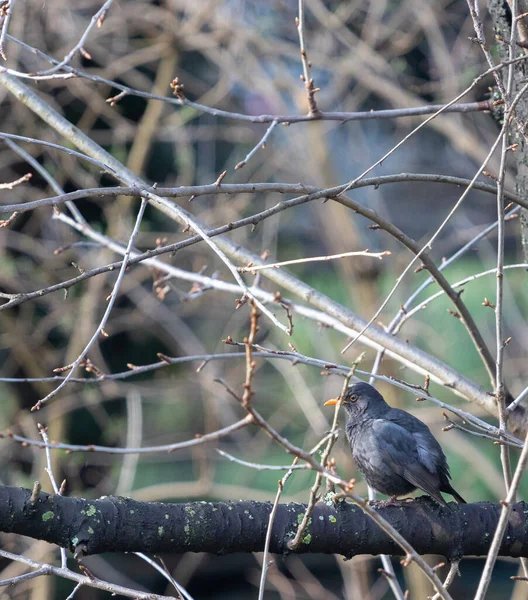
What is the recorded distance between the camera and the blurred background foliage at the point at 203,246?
264 inches

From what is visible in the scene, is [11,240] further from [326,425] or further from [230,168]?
[326,425]

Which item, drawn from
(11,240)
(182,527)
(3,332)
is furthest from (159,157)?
(182,527)

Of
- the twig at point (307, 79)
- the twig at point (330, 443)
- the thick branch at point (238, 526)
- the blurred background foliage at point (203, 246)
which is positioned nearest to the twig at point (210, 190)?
the twig at point (307, 79)

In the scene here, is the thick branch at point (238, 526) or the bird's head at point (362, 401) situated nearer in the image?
the thick branch at point (238, 526)

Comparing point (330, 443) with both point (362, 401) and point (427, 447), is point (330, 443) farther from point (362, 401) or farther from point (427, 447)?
point (362, 401)

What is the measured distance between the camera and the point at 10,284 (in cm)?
658

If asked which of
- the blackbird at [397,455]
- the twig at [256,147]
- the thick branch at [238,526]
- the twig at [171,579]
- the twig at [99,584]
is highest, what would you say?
the twig at [256,147]

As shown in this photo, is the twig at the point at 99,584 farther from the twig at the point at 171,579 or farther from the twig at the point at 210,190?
the twig at the point at 210,190

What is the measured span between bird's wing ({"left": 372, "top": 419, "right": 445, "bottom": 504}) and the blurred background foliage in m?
3.02

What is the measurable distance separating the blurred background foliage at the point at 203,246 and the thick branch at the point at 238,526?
3917mm

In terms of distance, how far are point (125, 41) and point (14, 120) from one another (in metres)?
1.30

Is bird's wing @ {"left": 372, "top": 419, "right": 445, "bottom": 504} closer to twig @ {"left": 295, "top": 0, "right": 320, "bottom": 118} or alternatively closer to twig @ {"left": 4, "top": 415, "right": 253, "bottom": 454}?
twig @ {"left": 295, "top": 0, "right": 320, "bottom": 118}

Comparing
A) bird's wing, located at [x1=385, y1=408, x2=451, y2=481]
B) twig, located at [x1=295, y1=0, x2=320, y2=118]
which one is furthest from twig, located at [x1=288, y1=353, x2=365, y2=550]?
bird's wing, located at [x1=385, y1=408, x2=451, y2=481]

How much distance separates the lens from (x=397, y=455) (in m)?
3.36
